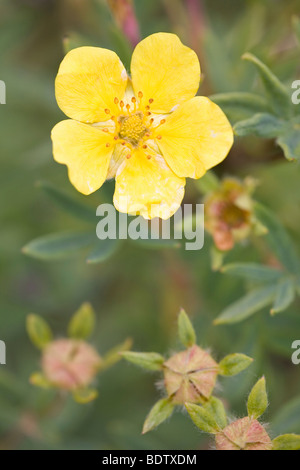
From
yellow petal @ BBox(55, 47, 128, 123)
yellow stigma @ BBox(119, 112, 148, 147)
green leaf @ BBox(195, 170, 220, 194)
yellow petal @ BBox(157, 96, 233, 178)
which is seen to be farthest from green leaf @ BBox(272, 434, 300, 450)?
yellow petal @ BBox(55, 47, 128, 123)

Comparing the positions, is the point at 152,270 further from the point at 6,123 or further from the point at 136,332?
the point at 6,123

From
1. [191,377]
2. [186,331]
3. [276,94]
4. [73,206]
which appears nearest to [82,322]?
[73,206]

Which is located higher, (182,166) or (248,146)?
(248,146)

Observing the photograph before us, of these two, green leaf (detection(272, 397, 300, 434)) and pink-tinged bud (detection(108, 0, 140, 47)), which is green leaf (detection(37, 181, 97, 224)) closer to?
pink-tinged bud (detection(108, 0, 140, 47))

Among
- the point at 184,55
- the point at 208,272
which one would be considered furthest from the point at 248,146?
the point at 184,55

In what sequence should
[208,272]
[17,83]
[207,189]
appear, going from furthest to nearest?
[17,83] → [208,272] → [207,189]

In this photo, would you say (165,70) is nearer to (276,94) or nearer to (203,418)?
(276,94)
